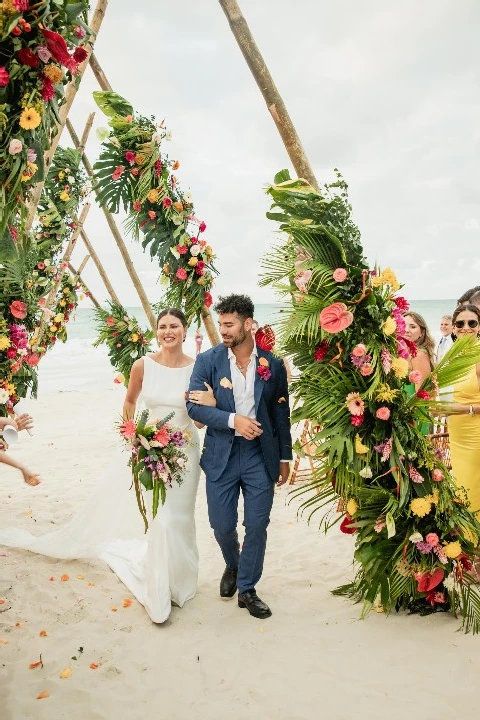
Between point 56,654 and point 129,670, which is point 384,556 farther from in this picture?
point 56,654

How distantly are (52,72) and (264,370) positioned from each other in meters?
2.21

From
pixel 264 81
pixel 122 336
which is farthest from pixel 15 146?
pixel 122 336

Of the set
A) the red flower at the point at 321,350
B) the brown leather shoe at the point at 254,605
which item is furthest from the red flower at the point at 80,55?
the brown leather shoe at the point at 254,605

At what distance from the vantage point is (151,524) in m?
3.92

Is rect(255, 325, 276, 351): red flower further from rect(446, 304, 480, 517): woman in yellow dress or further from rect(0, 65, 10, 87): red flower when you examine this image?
rect(0, 65, 10, 87): red flower

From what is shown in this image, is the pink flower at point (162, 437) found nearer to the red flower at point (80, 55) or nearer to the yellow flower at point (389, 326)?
the yellow flower at point (389, 326)

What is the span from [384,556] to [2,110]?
3091 millimetres

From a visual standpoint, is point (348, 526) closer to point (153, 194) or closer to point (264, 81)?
point (264, 81)

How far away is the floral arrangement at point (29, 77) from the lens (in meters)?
2.16

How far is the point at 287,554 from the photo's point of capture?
480cm

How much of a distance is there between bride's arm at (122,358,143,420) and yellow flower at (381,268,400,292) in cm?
214

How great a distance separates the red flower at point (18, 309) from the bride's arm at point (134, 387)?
1.14 metres

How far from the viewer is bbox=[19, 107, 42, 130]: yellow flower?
225 centimetres

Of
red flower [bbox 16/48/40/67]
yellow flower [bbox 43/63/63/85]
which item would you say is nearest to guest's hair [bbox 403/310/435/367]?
yellow flower [bbox 43/63/63/85]
